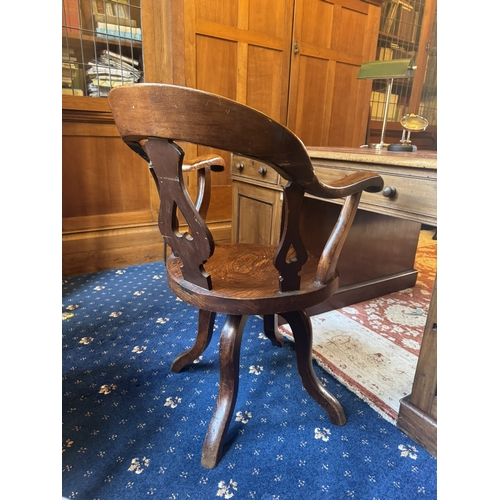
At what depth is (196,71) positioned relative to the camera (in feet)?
7.01

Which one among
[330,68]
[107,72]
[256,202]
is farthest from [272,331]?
[330,68]

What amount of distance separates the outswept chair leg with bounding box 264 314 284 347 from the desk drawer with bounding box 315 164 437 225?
569 millimetres

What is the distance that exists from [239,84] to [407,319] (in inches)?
70.2

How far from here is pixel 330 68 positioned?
104 inches

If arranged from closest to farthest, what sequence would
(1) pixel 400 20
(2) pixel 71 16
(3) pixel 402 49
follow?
(2) pixel 71 16 < (1) pixel 400 20 < (3) pixel 402 49

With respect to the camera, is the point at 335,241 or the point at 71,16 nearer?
the point at 335,241

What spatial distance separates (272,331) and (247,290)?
24.8 inches

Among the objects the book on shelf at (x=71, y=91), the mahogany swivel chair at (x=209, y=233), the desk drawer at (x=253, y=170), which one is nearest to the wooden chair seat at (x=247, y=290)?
the mahogany swivel chair at (x=209, y=233)

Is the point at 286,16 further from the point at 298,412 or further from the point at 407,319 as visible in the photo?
the point at 298,412

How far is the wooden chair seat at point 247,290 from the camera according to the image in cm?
77

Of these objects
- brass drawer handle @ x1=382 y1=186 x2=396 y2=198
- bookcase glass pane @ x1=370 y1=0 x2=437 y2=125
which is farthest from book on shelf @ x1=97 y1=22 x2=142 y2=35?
bookcase glass pane @ x1=370 y1=0 x2=437 y2=125

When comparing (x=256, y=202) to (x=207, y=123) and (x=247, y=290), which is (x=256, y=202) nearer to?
(x=247, y=290)
